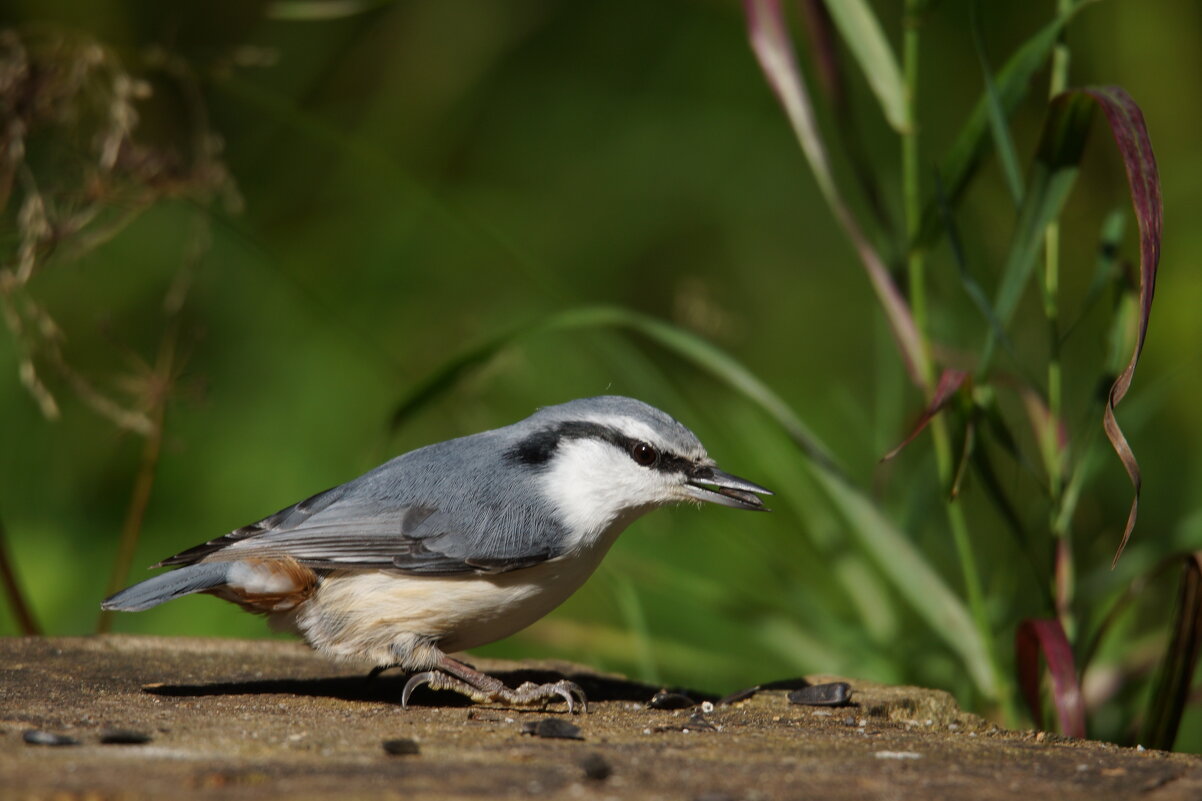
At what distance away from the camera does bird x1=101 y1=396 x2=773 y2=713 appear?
9.38ft

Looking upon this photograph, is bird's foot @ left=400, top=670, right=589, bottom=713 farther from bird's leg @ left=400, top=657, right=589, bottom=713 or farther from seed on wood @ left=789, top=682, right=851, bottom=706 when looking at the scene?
seed on wood @ left=789, top=682, right=851, bottom=706

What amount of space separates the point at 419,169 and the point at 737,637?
9.58 ft

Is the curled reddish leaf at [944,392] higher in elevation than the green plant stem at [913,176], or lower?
lower

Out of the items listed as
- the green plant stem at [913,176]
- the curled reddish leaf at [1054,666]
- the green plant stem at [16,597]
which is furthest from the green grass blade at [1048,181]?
the green plant stem at [16,597]

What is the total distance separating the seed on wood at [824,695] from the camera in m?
2.92

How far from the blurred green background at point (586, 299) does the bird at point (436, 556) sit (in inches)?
23.6

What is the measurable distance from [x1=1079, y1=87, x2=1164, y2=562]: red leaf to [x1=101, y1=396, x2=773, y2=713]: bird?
0.89m

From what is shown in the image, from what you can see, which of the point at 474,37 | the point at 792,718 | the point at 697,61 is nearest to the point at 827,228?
the point at 697,61

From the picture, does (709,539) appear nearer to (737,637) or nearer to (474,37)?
(737,637)

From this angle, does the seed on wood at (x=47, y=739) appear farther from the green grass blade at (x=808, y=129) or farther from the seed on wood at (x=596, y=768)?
the green grass blade at (x=808, y=129)

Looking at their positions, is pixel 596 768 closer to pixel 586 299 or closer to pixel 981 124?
pixel 981 124

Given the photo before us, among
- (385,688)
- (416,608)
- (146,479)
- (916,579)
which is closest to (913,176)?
(916,579)

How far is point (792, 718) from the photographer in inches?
110

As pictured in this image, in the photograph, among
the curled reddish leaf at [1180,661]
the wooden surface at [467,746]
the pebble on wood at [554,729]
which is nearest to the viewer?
the wooden surface at [467,746]
